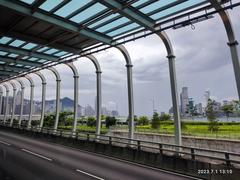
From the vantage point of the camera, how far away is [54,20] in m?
11.6

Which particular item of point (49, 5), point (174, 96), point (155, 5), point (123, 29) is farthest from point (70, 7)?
point (174, 96)

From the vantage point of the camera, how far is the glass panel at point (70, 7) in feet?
32.3

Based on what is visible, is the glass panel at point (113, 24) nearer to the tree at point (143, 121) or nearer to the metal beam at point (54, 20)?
the metal beam at point (54, 20)

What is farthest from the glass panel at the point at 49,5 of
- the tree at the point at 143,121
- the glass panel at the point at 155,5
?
the tree at the point at 143,121

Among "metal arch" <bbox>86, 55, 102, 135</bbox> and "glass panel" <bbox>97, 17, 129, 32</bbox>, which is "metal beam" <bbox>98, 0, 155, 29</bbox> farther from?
"metal arch" <bbox>86, 55, 102, 135</bbox>

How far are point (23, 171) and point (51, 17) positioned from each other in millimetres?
8551

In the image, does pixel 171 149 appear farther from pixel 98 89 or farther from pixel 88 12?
pixel 88 12

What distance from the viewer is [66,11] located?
10.9 m

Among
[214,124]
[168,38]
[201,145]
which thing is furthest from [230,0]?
[214,124]

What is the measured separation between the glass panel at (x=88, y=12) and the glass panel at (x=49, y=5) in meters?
1.40

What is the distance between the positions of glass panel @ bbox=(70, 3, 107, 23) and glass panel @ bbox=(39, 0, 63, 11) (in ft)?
4.59

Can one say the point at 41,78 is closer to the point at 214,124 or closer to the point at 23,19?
the point at 23,19

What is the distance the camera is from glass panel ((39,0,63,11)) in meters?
9.98

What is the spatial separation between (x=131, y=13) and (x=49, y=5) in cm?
452
